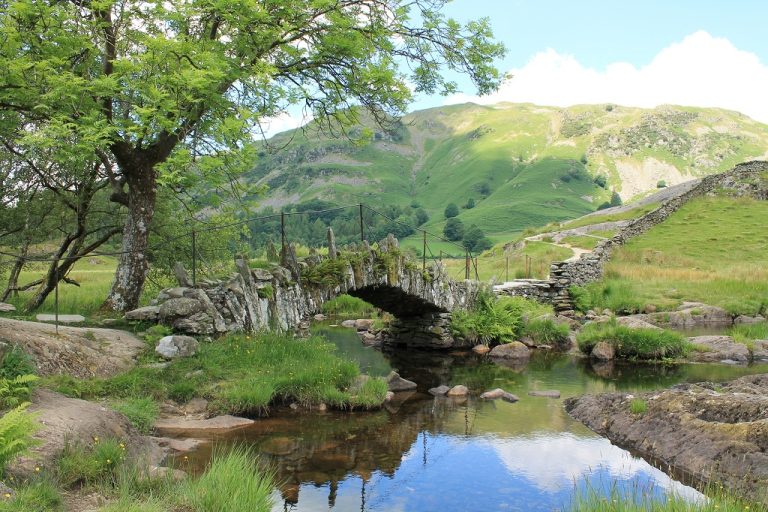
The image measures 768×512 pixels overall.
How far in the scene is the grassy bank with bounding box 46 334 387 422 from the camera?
12.2 m

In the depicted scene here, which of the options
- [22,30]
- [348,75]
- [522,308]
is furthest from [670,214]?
Result: [22,30]

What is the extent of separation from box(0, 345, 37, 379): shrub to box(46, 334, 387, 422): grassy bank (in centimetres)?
98

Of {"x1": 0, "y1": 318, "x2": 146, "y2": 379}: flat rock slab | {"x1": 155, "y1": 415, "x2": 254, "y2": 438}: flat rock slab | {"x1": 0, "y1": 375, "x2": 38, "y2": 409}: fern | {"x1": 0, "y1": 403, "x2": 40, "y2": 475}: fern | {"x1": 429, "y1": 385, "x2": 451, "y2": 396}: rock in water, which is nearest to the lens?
{"x1": 0, "y1": 403, "x2": 40, "y2": 475}: fern

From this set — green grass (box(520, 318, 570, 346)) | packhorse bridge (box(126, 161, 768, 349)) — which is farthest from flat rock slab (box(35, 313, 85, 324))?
green grass (box(520, 318, 570, 346))

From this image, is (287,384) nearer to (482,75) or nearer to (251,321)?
(251,321)

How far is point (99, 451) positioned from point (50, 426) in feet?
2.77

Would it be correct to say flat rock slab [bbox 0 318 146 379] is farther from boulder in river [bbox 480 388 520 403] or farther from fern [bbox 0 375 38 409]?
boulder in river [bbox 480 388 520 403]

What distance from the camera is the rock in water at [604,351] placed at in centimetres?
2278

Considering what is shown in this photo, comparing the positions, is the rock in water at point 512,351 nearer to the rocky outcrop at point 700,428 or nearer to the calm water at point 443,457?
the calm water at point 443,457

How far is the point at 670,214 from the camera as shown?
52.6 meters

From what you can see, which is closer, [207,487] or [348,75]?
[207,487]

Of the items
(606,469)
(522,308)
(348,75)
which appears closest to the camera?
(606,469)

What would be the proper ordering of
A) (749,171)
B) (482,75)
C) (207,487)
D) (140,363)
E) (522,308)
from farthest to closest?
(749,171), (522,308), (482,75), (140,363), (207,487)

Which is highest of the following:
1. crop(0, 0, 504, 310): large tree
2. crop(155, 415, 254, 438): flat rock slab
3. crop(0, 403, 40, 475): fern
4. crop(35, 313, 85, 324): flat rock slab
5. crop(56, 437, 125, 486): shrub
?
crop(0, 0, 504, 310): large tree
